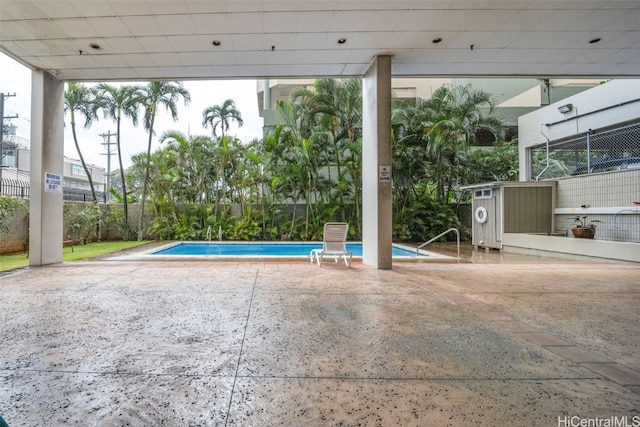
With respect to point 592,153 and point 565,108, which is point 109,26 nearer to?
point 565,108

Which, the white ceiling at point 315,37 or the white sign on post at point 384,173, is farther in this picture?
the white sign on post at point 384,173

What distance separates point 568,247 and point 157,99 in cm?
1387

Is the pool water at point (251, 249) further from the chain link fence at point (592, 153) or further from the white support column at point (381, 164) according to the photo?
the chain link fence at point (592, 153)

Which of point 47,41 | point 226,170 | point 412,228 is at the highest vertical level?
point 47,41

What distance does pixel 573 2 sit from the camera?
4.29m

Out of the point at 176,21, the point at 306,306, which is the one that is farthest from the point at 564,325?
the point at 176,21

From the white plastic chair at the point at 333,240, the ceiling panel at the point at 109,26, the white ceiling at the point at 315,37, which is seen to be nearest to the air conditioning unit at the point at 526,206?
the white ceiling at the point at 315,37

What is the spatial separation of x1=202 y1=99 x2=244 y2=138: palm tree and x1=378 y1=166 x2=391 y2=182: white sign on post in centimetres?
940

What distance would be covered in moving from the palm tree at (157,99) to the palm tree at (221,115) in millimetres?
1397

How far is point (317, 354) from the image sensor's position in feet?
7.54

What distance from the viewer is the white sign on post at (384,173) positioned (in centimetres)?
589

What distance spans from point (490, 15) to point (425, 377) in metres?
5.11

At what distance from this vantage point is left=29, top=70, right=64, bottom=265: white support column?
6145 millimetres

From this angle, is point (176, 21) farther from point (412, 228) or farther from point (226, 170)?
point (412, 228)
